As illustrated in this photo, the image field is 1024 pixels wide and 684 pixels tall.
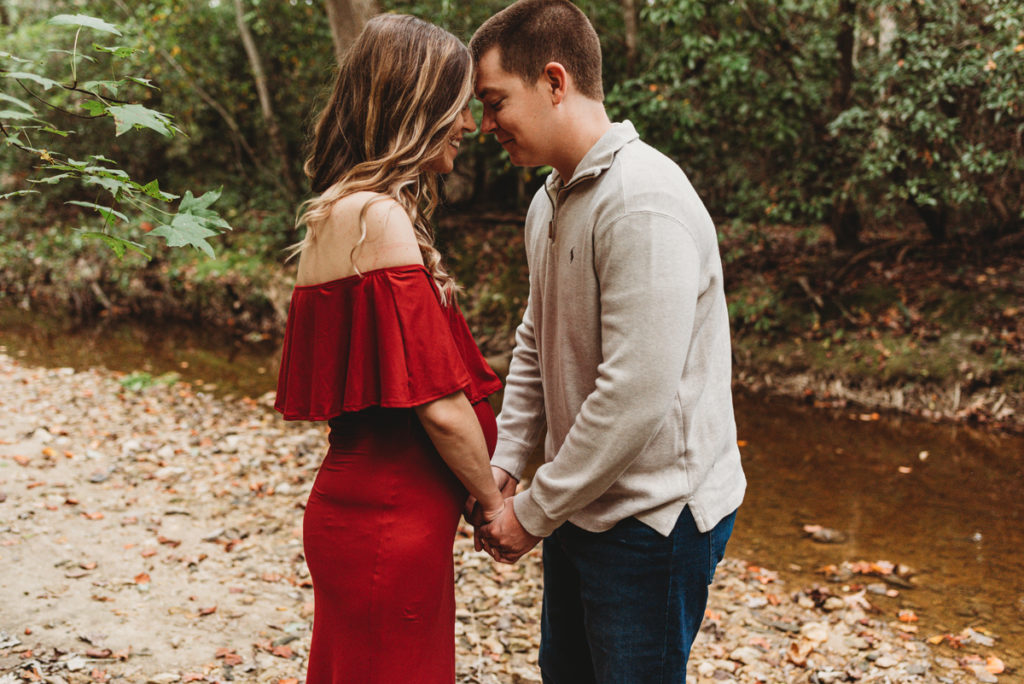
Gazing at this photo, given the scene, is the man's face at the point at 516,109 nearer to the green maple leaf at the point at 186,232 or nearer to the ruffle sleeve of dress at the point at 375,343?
the ruffle sleeve of dress at the point at 375,343

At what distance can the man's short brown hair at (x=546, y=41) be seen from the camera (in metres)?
1.85

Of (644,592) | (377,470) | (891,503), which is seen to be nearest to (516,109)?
(377,470)

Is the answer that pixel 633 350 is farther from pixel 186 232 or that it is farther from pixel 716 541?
pixel 186 232

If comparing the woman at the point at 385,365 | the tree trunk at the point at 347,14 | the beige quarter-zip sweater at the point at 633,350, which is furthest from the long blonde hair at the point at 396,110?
the tree trunk at the point at 347,14

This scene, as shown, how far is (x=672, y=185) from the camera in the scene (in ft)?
5.61

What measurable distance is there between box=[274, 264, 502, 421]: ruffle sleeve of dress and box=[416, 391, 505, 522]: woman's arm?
4cm

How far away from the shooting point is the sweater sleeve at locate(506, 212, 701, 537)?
64.2 inches

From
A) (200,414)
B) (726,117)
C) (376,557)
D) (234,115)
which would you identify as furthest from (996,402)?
(234,115)

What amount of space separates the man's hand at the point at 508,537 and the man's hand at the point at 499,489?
65 mm

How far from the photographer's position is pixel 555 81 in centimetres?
187

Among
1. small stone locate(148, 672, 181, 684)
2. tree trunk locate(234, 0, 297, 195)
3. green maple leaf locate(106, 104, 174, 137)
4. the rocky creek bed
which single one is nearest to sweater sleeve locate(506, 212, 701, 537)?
the rocky creek bed

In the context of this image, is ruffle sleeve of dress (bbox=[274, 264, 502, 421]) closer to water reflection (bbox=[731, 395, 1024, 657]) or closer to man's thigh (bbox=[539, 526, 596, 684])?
man's thigh (bbox=[539, 526, 596, 684])

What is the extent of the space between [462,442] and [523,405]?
19.2 inches

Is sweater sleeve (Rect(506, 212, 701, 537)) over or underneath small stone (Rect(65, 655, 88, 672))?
over
